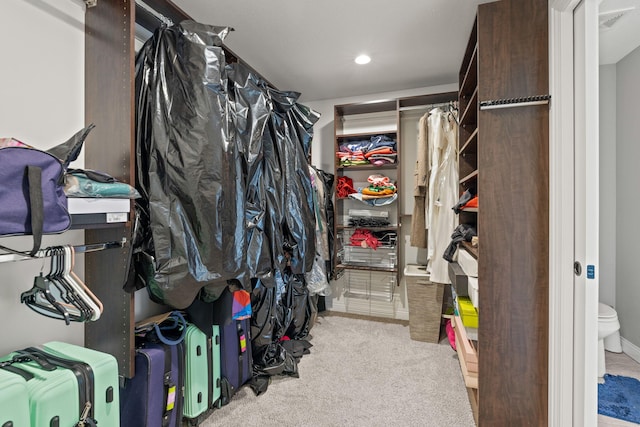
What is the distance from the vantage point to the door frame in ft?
4.02

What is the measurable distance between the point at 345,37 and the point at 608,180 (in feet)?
7.64

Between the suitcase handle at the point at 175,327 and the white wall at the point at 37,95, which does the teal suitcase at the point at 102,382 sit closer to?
the white wall at the point at 37,95

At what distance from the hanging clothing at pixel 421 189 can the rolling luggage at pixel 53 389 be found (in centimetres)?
254

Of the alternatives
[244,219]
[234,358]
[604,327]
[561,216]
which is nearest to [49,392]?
[244,219]

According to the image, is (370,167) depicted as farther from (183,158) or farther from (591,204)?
(183,158)

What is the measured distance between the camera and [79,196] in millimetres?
994

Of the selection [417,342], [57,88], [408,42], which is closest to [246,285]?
[57,88]

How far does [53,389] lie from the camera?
2.93ft

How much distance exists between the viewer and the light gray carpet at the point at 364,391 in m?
1.66

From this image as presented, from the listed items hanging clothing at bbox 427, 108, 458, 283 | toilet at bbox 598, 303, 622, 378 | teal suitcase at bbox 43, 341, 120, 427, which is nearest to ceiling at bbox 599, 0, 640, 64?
hanging clothing at bbox 427, 108, 458, 283

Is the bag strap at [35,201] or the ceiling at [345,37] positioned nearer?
the bag strap at [35,201]

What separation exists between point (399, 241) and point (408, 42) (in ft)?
5.67

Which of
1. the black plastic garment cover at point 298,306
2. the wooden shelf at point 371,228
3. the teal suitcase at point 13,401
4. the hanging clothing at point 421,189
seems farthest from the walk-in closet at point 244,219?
the wooden shelf at point 371,228

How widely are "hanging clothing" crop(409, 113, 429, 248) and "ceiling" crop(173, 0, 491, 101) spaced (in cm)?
54
